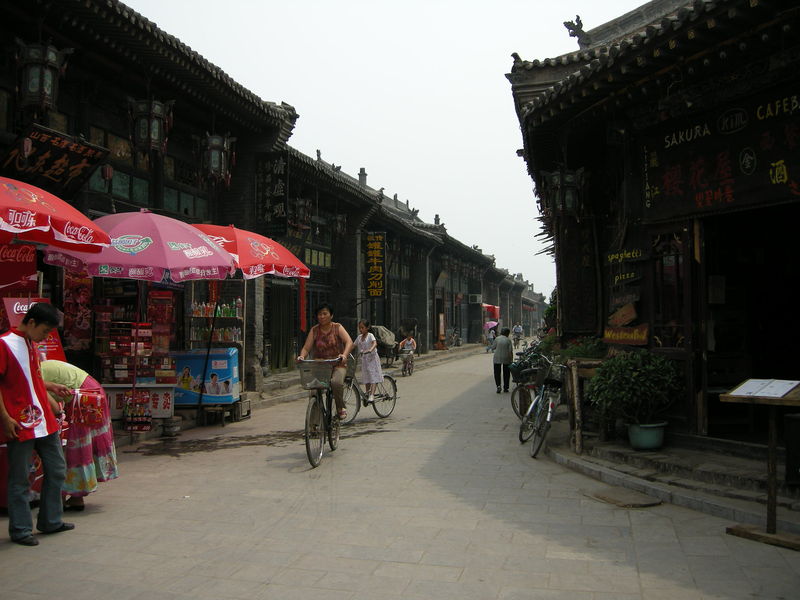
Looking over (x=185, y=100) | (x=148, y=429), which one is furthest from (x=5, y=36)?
(x=148, y=429)

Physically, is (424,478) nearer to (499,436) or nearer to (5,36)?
(499,436)

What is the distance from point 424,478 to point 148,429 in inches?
155

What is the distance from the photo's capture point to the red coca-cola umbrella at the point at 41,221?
18.2 ft

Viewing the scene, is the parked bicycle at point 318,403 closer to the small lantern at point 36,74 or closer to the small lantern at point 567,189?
the small lantern at point 36,74

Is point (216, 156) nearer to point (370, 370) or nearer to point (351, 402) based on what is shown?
point (370, 370)

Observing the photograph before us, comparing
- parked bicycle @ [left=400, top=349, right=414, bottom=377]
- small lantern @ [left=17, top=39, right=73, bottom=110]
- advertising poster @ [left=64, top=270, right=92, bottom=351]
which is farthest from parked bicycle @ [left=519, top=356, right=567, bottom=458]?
parked bicycle @ [left=400, top=349, right=414, bottom=377]

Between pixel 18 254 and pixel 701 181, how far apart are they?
7080 mm

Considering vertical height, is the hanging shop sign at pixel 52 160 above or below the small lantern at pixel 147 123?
below

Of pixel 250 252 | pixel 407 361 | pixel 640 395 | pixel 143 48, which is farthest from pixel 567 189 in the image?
pixel 407 361

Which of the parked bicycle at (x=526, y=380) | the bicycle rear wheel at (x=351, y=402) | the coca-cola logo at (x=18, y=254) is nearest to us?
the coca-cola logo at (x=18, y=254)

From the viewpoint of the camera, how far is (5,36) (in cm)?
773

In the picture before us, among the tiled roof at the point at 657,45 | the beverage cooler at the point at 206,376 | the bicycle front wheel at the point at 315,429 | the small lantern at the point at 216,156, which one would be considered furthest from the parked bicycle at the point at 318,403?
the small lantern at the point at 216,156

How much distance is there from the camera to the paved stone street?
374 centimetres

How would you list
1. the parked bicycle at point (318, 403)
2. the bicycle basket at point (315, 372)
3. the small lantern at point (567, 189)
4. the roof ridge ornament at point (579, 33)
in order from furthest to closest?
the roof ridge ornament at point (579, 33) < the small lantern at point (567, 189) < the bicycle basket at point (315, 372) < the parked bicycle at point (318, 403)
